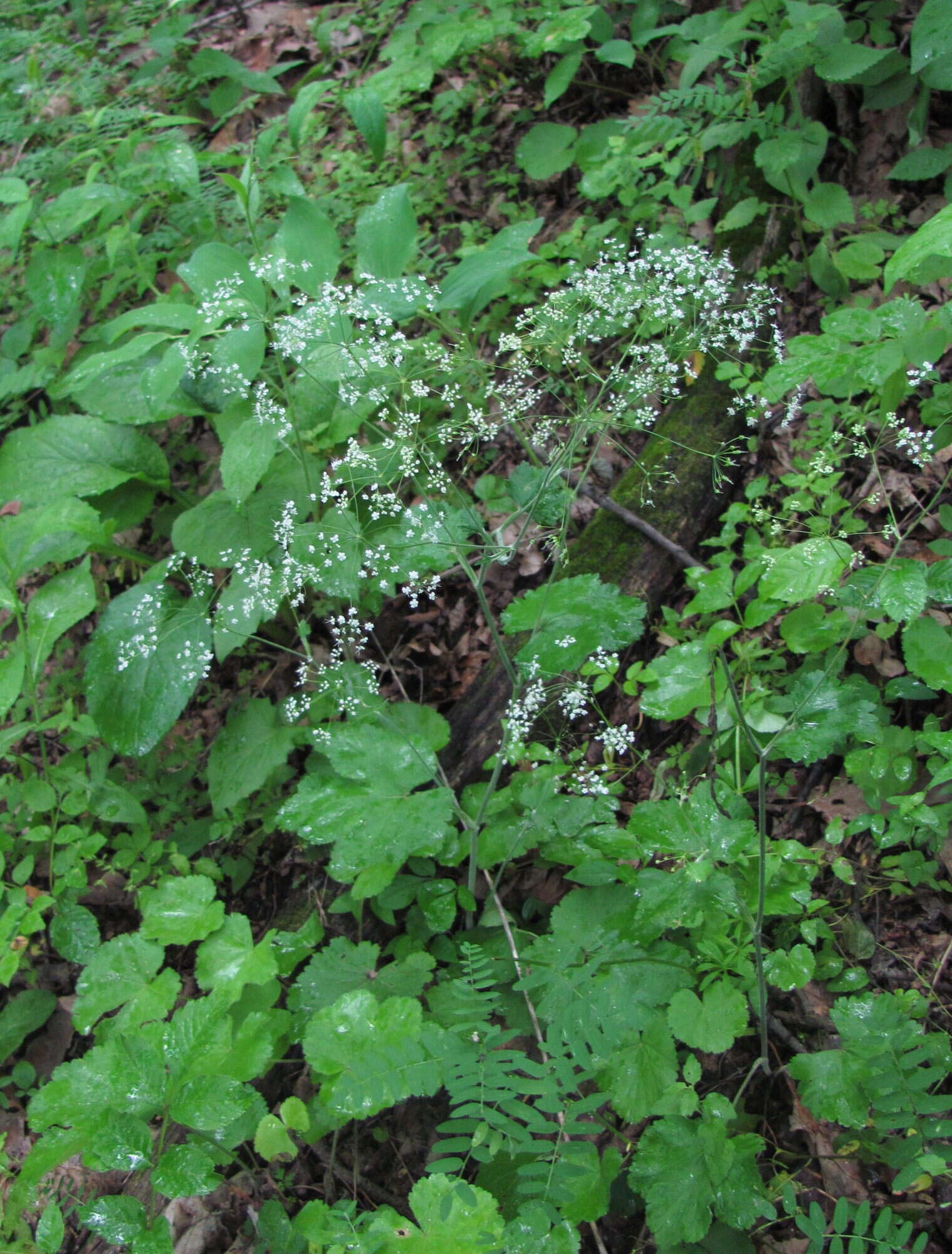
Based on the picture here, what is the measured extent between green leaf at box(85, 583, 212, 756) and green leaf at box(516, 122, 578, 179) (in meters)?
2.49

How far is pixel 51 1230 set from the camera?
1.92m

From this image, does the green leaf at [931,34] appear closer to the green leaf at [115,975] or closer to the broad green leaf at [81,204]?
the broad green leaf at [81,204]

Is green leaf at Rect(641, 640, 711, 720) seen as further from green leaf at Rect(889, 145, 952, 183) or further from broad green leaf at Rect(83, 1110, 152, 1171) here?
green leaf at Rect(889, 145, 952, 183)

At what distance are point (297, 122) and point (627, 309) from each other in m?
1.95

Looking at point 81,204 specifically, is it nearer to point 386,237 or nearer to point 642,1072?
point 386,237

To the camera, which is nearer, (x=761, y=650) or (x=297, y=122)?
(x=761, y=650)

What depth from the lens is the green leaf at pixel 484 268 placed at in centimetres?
279

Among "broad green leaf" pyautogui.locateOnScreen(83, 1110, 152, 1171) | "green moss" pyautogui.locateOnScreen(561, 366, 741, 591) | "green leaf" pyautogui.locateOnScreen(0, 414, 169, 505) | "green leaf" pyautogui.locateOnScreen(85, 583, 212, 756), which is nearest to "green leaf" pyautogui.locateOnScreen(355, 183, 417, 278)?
"green moss" pyautogui.locateOnScreen(561, 366, 741, 591)

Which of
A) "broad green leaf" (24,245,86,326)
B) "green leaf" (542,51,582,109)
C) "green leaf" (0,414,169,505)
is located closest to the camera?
"green leaf" (0,414,169,505)

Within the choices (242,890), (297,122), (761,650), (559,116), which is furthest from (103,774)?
(559,116)

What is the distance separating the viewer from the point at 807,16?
296cm

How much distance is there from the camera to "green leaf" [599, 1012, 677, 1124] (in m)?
1.91

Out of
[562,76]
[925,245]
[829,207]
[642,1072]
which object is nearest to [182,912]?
[642,1072]

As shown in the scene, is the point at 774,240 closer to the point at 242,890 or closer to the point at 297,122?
the point at 297,122
